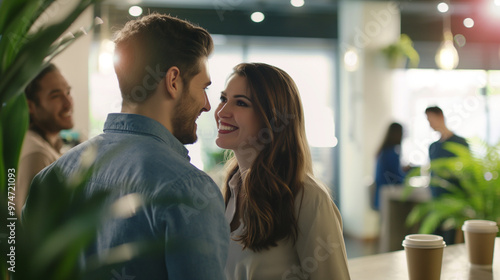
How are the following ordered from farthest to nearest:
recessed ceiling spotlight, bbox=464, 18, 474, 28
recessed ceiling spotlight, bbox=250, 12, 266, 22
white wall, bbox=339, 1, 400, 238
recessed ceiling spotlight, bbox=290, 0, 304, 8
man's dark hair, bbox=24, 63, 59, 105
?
recessed ceiling spotlight, bbox=464, 18, 474, 28 → recessed ceiling spotlight, bbox=250, 12, 266, 22 → recessed ceiling spotlight, bbox=290, 0, 304, 8 → white wall, bbox=339, 1, 400, 238 → man's dark hair, bbox=24, 63, 59, 105

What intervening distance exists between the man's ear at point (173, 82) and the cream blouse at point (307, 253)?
55 cm

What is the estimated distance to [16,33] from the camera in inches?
24.1

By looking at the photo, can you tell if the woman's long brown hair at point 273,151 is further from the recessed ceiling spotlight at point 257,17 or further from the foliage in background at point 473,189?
the recessed ceiling spotlight at point 257,17

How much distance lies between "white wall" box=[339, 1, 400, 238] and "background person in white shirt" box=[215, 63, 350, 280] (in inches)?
216

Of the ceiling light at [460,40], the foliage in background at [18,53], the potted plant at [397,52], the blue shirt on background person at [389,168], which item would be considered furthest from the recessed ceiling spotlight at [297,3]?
the foliage in background at [18,53]

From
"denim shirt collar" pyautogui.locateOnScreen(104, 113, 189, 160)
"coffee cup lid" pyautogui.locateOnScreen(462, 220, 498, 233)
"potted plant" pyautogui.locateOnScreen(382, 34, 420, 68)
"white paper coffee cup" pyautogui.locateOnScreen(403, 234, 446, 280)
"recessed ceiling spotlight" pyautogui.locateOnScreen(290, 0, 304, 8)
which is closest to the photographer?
"denim shirt collar" pyautogui.locateOnScreen(104, 113, 189, 160)

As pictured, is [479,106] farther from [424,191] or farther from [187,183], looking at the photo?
[187,183]

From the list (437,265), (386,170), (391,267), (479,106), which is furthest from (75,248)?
(479,106)

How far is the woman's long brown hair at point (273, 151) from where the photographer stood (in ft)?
5.13

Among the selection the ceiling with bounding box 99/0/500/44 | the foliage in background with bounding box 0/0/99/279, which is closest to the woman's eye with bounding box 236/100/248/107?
the foliage in background with bounding box 0/0/99/279

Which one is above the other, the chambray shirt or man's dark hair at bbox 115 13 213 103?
man's dark hair at bbox 115 13 213 103

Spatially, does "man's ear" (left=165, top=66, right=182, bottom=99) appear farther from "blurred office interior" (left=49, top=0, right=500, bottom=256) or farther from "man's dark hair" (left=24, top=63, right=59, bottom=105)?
"blurred office interior" (left=49, top=0, right=500, bottom=256)

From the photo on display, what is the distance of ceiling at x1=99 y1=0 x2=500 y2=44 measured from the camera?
702cm

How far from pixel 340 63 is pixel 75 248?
7399 millimetres
